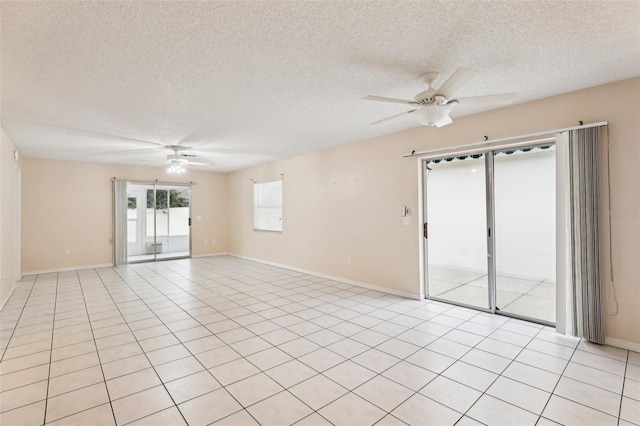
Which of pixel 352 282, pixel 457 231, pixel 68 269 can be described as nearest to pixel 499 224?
pixel 457 231

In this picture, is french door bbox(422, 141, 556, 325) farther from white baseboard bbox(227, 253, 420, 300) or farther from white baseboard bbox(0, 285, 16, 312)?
white baseboard bbox(0, 285, 16, 312)

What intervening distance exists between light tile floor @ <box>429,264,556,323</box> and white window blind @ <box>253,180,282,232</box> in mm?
3887

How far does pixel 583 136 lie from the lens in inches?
118

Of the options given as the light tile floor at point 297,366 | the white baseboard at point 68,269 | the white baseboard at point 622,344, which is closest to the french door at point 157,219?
the white baseboard at point 68,269

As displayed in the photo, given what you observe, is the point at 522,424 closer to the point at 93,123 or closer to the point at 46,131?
the point at 93,123

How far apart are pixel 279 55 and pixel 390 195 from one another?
2.95 m

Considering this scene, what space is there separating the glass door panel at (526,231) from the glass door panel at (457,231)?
214mm

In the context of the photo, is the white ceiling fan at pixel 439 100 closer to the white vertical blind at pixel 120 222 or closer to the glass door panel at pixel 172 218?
the white vertical blind at pixel 120 222

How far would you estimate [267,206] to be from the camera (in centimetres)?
762

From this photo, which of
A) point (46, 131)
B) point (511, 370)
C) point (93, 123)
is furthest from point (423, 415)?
point (46, 131)

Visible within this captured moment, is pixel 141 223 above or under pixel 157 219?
under

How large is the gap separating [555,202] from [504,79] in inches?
58.7

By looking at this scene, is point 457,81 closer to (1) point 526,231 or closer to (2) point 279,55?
(2) point 279,55

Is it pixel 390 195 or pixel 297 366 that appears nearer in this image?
pixel 297 366
